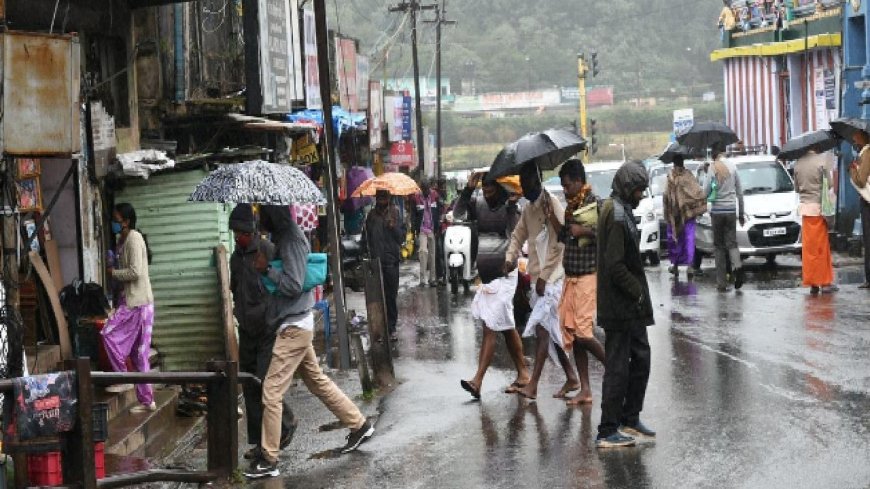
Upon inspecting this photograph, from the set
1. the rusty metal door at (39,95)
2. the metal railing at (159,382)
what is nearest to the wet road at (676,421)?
the metal railing at (159,382)

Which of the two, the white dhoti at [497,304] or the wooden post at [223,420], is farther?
the white dhoti at [497,304]

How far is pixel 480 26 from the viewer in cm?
11394

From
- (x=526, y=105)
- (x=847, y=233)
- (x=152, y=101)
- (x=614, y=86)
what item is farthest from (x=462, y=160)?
(x=152, y=101)

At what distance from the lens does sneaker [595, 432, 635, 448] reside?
379 inches

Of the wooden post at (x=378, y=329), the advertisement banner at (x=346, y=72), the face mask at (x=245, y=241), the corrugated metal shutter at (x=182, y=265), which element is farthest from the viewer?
the advertisement banner at (x=346, y=72)

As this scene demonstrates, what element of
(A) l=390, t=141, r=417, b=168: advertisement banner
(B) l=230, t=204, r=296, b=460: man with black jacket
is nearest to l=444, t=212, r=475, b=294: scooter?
(B) l=230, t=204, r=296, b=460: man with black jacket

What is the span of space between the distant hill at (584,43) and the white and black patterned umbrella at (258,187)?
9617 centimetres

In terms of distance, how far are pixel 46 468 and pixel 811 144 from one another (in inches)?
537

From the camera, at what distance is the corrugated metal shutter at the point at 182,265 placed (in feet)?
45.8

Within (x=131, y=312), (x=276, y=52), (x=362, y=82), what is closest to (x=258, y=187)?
(x=131, y=312)

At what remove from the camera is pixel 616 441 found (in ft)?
31.6

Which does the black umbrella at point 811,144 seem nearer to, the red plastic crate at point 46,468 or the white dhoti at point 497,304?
the white dhoti at point 497,304

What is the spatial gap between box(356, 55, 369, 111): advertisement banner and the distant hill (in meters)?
69.9

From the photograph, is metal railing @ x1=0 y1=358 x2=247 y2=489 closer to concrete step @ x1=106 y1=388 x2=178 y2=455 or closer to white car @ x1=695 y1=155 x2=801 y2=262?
concrete step @ x1=106 y1=388 x2=178 y2=455
